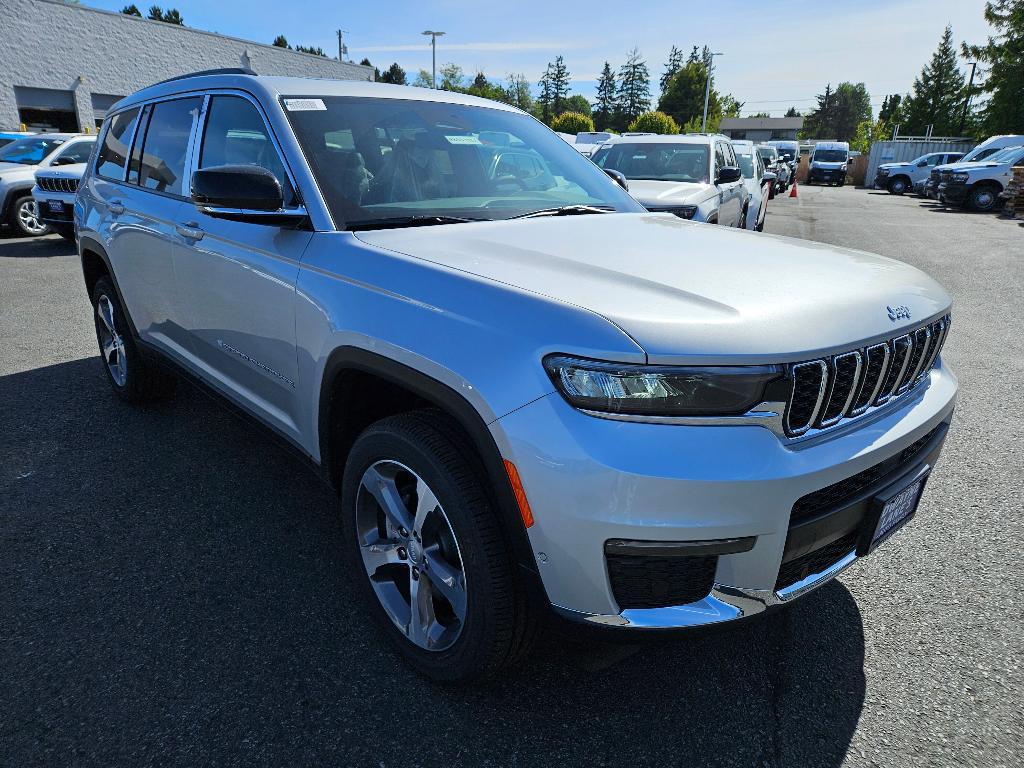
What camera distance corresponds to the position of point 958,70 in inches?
2511

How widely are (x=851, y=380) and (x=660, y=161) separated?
27.2ft

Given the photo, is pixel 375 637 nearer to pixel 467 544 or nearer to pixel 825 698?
pixel 467 544

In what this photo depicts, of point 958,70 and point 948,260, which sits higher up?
point 958,70

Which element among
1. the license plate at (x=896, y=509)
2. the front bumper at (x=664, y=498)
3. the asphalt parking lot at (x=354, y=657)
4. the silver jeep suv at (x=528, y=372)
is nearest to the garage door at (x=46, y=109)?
the asphalt parking lot at (x=354, y=657)

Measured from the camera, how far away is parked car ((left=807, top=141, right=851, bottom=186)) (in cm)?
3959

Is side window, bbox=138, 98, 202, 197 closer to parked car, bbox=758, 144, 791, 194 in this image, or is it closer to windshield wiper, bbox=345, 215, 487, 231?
windshield wiper, bbox=345, 215, 487, 231

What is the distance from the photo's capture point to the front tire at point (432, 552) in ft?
6.23

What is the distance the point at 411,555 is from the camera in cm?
223

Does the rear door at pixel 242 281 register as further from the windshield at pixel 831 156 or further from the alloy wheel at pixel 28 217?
the windshield at pixel 831 156

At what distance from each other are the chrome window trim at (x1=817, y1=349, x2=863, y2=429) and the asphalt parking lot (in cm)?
70

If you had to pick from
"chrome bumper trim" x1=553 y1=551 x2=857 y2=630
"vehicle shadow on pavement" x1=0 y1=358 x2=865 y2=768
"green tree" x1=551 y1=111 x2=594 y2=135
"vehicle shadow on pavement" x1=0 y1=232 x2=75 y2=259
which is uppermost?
"green tree" x1=551 y1=111 x2=594 y2=135

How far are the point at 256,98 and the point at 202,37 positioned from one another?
33672 millimetres

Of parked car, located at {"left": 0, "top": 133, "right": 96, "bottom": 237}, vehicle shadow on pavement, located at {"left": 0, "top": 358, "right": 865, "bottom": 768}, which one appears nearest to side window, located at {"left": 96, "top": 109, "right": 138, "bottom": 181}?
vehicle shadow on pavement, located at {"left": 0, "top": 358, "right": 865, "bottom": 768}

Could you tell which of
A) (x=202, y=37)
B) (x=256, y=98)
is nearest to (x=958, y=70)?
(x=202, y=37)
